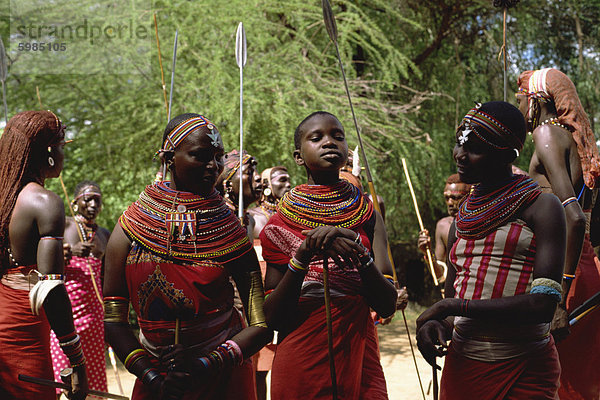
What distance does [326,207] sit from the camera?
10.1 ft

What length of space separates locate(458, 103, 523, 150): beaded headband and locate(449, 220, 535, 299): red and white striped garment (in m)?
0.34

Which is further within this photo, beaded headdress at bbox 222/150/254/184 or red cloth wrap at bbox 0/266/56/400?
beaded headdress at bbox 222/150/254/184

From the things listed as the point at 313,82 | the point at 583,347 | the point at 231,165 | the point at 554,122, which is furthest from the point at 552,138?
the point at 313,82

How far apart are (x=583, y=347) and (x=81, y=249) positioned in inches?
203

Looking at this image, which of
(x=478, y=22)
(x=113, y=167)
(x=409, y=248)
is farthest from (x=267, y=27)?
(x=409, y=248)

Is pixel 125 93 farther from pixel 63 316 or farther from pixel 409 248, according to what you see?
pixel 63 316

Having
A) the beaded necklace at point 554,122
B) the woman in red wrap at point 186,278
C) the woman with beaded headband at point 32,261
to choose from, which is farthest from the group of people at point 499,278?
the woman with beaded headband at point 32,261

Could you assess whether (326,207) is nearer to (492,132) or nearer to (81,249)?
(492,132)

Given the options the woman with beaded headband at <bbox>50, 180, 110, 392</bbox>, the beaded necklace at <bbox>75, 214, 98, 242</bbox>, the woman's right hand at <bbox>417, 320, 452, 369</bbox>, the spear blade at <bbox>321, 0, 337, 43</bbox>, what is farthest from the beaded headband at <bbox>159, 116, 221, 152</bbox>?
the beaded necklace at <bbox>75, 214, 98, 242</bbox>

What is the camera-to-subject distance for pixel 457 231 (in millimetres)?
2971

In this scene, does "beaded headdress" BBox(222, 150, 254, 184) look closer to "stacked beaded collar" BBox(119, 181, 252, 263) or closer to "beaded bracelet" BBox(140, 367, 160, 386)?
"stacked beaded collar" BBox(119, 181, 252, 263)

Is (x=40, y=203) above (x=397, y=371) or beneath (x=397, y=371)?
above

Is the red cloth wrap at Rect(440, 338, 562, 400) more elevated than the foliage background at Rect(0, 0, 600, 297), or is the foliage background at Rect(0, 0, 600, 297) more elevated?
the foliage background at Rect(0, 0, 600, 297)

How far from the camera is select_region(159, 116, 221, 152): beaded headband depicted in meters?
2.79
